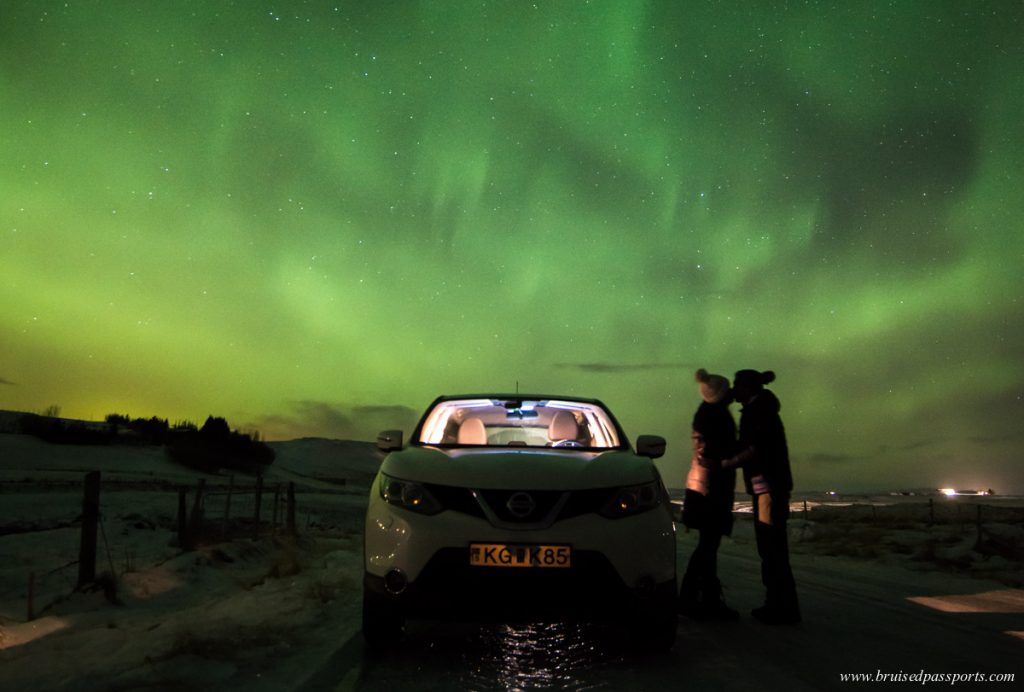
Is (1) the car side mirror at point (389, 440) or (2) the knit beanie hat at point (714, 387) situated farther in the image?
(2) the knit beanie hat at point (714, 387)

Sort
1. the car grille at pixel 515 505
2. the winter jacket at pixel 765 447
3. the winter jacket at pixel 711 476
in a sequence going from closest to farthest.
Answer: the car grille at pixel 515 505 < the winter jacket at pixel 765 447 < the winter jacket at pixel 711 476

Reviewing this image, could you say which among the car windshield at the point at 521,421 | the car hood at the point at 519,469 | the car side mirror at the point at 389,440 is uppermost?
the car windshield at the point at 521,421

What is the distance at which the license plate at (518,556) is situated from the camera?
4.26 meters

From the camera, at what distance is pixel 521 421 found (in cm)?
783

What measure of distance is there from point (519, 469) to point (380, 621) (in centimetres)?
122

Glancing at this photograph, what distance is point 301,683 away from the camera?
4.01 m

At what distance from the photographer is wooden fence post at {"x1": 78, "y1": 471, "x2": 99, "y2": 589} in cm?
848

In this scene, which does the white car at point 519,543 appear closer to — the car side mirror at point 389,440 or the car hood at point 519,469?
the car hood at point 519,469

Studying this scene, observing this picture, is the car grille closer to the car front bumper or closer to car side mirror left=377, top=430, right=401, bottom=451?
the car front bumper

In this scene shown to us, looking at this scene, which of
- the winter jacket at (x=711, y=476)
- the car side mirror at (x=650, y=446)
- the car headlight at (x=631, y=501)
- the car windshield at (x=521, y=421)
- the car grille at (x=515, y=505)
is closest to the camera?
the car grille at (x=515, y=505)

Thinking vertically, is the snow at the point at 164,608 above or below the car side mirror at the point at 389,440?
below

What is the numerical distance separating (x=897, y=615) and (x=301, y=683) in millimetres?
5429

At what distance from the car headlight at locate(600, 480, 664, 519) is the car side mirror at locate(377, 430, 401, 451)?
72.0 inches

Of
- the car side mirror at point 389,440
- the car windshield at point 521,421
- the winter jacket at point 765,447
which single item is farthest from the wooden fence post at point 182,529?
the winter jacket at point 765,447
